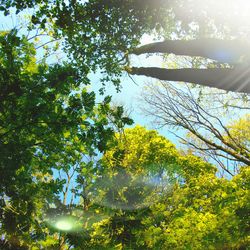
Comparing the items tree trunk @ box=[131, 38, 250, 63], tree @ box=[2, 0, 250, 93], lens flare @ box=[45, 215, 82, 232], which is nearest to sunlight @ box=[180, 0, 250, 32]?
tree @ box=[2, 0, 250, 93]

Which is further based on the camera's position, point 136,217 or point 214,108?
point 214,108

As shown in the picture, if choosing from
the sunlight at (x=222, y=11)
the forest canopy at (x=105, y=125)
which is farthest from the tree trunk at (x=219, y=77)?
the sunlight at (x=222, y=11)

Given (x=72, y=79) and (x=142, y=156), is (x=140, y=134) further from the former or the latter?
(x=72, y=79)

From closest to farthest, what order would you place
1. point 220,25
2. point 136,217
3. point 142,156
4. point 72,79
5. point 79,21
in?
1. point 72,79
2. point 136,217
3. point 79,21
4. point 220,25
5. point 142,156

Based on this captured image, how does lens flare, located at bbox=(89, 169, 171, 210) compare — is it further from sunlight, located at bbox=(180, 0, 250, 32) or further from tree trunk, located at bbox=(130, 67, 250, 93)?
sunlight, located at bbox=(180, 0, 250, 32)

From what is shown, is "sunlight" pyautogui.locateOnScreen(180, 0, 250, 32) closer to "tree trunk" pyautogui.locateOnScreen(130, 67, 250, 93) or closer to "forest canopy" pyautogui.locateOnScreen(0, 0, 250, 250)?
"forest canopy" pyautogui.locateOnScreen(0, 0, 250, 250)

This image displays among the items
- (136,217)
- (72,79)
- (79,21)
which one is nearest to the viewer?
(72,79)

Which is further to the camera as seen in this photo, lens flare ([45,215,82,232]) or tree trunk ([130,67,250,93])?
lens flare ([45,215,82,232])

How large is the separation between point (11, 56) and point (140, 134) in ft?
62.9

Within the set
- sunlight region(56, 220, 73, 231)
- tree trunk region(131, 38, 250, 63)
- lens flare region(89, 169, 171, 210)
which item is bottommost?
sunlight region(56, 220, 73, 231)

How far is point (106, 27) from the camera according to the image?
10977 millimetres

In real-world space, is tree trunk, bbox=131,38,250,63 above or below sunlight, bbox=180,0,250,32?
below

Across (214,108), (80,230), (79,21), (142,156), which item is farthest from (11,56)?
(142,156)

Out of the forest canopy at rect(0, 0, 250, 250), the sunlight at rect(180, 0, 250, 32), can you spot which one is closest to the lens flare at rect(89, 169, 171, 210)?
the forest canopy at rect(0, 0, 250, 250)
